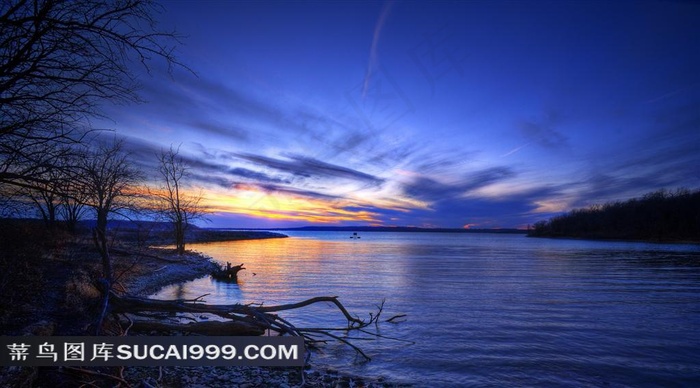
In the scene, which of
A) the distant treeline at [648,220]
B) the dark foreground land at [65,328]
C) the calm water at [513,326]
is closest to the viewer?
the dark foreground land at [65,328]

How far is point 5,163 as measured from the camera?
4664 mm

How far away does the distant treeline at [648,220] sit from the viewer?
107625 mm

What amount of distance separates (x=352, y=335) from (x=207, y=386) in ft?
18.4

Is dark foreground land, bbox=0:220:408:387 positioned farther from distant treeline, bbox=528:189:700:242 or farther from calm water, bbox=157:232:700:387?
distant treeline, bbox=528:189:700:242

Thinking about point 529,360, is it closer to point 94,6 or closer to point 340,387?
point 340,387

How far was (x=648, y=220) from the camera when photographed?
119812 millimetres

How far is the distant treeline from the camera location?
108 m

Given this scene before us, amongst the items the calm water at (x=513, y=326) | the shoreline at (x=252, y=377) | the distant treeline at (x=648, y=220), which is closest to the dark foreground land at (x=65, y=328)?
the shoreline at (x=252, y=377)

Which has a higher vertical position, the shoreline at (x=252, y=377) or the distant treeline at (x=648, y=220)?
the distant treeline at (x=648, y=220)

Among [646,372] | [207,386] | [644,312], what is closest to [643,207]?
[644,312]

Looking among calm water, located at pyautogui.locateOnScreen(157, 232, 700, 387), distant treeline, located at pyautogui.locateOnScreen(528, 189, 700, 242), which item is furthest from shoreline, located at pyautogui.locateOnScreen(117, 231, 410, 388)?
distant treeline, located at pyautogui.locateOnScreen(528, 189, 700, 242)

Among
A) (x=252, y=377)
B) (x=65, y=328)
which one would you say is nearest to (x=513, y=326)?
(x=252, y=377)

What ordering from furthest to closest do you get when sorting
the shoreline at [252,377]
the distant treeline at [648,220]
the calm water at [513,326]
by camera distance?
the distant treeline at [648,220], the calm water at [513,326], the shoreline at [252,377]

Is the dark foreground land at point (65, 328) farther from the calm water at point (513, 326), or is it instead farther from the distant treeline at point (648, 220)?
the distant treeline at point (648, 220)
